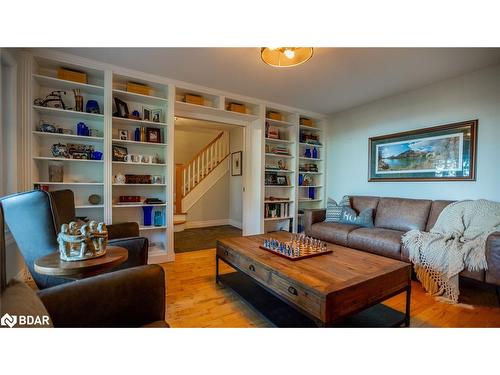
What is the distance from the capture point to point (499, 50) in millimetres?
2092

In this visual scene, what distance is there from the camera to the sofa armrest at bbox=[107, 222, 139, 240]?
1.95 meters

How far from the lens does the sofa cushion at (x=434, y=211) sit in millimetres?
2516

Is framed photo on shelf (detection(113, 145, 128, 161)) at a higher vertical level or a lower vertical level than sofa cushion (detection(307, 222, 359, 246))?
higher

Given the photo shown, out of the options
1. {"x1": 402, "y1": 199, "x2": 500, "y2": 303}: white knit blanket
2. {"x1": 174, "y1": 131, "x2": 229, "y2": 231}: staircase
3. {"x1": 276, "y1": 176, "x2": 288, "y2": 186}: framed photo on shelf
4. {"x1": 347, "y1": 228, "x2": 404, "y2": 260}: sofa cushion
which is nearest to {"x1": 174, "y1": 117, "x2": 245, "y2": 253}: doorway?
{"x1": 174, "y1": 131, "x2": 229, "y2": 231}: staircase

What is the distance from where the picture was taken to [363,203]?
3.28 meters

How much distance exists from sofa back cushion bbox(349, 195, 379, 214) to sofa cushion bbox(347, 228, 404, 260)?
591 mm

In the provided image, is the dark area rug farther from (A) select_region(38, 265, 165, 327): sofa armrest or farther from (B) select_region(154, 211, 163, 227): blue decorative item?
(A) select_region(38, 265, 165, 327): sofa armrest

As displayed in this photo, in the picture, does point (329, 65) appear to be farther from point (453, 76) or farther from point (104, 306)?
point (104, 306)

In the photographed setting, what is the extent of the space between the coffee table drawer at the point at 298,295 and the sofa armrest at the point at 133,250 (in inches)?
37.8

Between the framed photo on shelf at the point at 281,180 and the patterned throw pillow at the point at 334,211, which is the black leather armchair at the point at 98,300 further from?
the framed photo on shelf at the point at 281,180

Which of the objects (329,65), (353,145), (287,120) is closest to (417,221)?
(353,145)

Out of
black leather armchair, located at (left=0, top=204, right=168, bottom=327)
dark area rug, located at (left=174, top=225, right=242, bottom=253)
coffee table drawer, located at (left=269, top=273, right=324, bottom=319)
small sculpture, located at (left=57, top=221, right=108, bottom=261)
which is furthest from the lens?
dark area rug, located at (left=174, top=225, right=242, bottom=253)

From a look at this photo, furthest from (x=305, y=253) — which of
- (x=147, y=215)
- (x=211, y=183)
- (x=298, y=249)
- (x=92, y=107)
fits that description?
(x=211, y=183)
